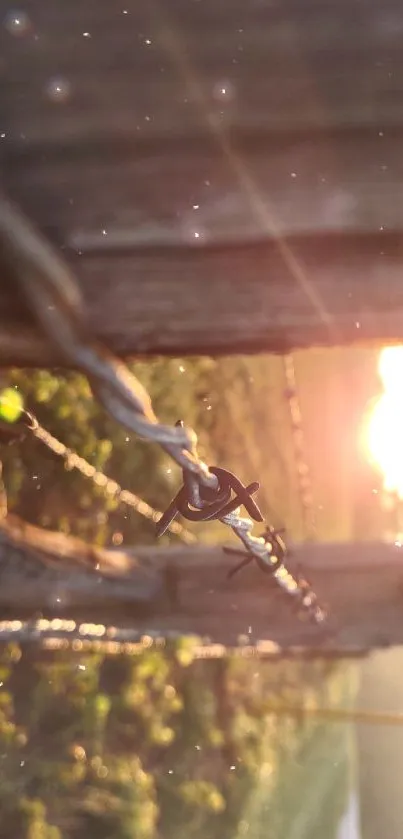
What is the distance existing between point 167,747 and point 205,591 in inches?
55.0

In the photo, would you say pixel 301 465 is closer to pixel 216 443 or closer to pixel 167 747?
pixel 216 443

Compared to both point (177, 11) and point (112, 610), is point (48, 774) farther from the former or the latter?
point (177, 11)

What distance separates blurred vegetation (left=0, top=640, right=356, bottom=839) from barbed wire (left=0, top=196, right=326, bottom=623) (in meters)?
0.96

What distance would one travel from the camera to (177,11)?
1.43 ft

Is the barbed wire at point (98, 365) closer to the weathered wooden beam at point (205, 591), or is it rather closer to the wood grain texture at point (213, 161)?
the wood grain texture at point (213, 161)

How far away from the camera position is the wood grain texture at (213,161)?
1.44ft

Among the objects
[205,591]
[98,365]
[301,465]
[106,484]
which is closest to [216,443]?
[106,484]

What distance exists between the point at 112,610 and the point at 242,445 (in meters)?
0.93

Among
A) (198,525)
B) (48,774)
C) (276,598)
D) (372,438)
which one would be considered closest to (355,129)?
(276,598)

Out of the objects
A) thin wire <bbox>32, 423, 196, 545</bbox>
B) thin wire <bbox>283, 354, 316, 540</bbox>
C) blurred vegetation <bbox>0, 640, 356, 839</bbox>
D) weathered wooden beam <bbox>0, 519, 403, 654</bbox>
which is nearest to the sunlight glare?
thin wire <bbox>283, 354, 316, 540</bbox>

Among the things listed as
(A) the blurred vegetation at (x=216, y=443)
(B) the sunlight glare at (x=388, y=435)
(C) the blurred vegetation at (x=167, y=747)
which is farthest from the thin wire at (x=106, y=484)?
(B) the sunlight glare at (x=388, y=435)

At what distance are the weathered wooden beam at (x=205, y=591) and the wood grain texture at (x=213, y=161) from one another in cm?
59

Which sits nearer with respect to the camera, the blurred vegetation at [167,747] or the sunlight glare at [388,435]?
the blurred vegetation at [167,747]

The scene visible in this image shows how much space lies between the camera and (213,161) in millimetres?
479
